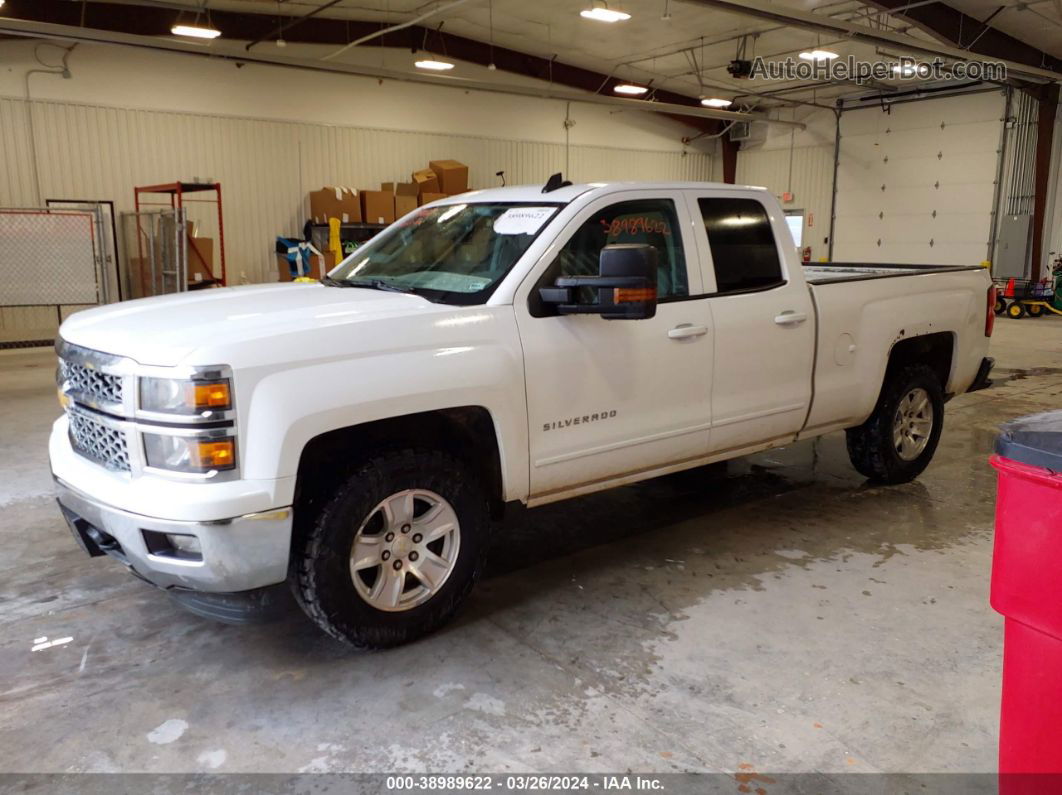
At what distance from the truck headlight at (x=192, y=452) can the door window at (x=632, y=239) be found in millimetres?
1463

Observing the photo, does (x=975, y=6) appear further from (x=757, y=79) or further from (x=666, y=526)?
(x=666, y=526)

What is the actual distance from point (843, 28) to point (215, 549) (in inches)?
476

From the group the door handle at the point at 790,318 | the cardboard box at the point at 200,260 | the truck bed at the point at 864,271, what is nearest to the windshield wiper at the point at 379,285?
the door handle at the point at 790,318

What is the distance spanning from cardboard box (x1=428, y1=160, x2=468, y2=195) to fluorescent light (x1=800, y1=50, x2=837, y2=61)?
697 cm

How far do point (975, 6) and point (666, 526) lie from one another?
44.4ft

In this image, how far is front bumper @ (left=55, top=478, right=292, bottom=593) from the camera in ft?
8.81

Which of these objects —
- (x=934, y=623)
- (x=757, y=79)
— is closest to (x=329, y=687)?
(x=934, y=623)

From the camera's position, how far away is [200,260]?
12672mm

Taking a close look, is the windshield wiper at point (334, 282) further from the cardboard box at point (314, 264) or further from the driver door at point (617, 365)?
the cardboard box at point (314, 264)

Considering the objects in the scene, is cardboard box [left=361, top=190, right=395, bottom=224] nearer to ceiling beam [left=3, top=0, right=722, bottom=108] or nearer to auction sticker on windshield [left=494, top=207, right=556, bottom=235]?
ceiling beam [left=3, top=0, right=722, bottom=108]

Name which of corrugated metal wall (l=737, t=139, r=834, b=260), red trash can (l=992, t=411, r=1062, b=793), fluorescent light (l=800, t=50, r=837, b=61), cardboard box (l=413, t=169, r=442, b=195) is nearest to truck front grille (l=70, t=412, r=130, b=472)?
red trash can (l=992, t=411, r=1062, b=793)

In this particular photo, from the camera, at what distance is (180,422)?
2.65 metres

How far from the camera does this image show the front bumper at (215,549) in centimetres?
269

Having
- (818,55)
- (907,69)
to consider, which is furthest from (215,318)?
(907,69)
